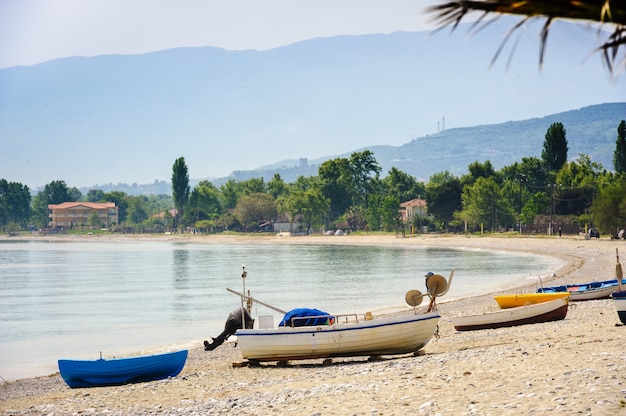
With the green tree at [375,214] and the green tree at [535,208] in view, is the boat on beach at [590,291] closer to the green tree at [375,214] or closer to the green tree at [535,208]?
the green tree at [535,208]

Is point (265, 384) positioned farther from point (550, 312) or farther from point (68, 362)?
point (550, 312)

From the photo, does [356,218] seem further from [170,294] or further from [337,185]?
[170,294]

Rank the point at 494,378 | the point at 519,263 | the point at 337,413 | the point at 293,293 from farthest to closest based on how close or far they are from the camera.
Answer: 1. the point at 519,263
2. the point at 293,293
3. the point at 494,378
4. the point at 337,413

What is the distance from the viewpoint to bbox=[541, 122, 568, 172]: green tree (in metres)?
149

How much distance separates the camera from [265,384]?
1872 cm

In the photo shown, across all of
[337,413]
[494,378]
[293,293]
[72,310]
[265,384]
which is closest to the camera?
[337,413]

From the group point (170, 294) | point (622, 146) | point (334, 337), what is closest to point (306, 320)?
point (334, 337)

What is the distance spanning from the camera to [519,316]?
26.4 m

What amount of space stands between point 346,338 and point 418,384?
17.0 ft

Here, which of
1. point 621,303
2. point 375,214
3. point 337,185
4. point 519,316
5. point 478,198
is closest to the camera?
point 621,303

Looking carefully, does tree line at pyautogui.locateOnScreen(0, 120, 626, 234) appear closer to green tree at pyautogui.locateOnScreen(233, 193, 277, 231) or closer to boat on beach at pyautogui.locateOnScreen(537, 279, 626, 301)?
green tree at pyautogui.locateOnScreen(233, 193, 277, 231)

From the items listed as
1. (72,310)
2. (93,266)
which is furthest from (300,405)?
(93,266)

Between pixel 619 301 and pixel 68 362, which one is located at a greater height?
pixel 619 301

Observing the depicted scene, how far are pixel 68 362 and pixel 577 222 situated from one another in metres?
102
